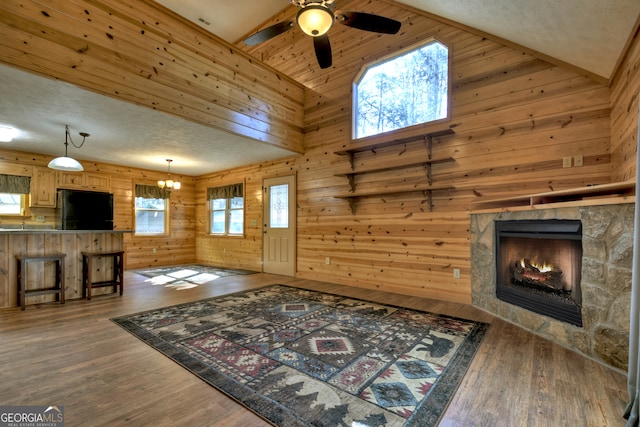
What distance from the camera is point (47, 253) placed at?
151 inches

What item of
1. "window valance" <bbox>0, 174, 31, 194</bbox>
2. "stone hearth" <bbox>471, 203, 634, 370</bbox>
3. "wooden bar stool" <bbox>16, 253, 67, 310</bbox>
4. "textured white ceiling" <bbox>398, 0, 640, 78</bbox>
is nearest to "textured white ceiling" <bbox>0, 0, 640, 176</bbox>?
"textured white ceiling" <bbox>398, 0, 640, 78</bbox>

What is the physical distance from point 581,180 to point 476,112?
1.39 meters

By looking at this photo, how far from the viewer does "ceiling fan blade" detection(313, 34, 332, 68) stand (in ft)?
9.45

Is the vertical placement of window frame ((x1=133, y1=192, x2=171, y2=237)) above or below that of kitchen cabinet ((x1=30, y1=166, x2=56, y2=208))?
below

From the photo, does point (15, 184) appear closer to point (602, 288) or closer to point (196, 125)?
point (196, 125)

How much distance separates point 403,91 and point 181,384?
451cm

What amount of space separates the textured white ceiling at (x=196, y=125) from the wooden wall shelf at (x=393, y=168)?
1.28 meters

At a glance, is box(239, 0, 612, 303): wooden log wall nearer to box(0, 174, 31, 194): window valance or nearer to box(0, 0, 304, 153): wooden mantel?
box(0, 0, 304, 153): wooden mantel

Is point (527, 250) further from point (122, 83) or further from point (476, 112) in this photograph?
point (122, 83)

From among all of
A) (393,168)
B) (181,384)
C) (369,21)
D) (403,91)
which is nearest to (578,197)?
(393,168)

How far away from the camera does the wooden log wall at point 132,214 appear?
5.68 m

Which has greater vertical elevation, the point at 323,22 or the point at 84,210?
the point at 323,22

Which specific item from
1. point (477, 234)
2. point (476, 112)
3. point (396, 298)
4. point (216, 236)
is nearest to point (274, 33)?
point (476, 112)

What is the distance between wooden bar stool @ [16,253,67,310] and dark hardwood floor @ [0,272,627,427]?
30.4 inches
